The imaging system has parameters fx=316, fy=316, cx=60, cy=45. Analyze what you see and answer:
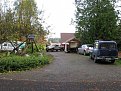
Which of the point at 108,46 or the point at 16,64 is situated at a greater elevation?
the point at 108,46

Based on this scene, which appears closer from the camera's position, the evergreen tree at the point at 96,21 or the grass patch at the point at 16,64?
the grass patch at the point at 16,64

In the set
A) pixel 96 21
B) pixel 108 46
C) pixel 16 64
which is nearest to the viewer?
pixel 16 64

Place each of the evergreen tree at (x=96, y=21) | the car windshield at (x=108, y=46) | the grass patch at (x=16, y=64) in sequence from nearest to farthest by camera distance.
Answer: the grass patch at (x=16, y=64), the car windshield at (x=108, y=46), the evergreen tree at (x=96, y=21)

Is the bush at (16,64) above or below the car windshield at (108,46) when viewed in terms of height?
below

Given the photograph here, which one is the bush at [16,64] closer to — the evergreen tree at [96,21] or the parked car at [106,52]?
the parked car at [106,52]

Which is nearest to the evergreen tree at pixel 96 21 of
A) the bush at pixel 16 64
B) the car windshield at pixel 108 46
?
the car windshield at pixel 108 46

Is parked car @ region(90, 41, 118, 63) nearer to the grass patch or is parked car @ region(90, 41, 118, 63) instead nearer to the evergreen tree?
the grass patch

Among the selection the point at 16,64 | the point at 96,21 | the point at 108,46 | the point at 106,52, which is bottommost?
the point at 16,64

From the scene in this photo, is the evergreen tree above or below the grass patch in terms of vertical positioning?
above

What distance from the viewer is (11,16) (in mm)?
31547

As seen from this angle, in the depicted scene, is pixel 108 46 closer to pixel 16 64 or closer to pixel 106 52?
pixel 106 52

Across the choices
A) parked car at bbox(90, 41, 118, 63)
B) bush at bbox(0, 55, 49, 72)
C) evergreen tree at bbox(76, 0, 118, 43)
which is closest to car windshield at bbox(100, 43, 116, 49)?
parked car at bbox(90, 41, 118, 63)

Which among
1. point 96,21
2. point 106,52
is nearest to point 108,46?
point 106,52

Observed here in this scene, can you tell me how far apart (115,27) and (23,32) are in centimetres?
2126
